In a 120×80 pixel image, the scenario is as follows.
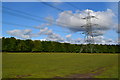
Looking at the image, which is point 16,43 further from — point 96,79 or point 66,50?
point 96,79

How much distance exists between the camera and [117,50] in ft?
425

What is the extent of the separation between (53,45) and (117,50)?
55.9 meters

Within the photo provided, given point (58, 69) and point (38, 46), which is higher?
point (38, 46)

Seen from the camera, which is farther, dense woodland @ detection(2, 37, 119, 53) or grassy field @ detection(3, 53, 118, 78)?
dense woodland @ detection(2, 37, 119, 53)

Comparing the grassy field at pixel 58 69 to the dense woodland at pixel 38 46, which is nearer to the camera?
the grassy field at pixel 58 69

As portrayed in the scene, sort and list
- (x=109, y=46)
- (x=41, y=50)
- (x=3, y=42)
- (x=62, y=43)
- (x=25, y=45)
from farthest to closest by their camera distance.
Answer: (x=109, y=46)
(x=62, y=43)
(x=41, y=50)
(x=25, y=45)
(x=3, y=42)

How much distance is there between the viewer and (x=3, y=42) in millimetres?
85438

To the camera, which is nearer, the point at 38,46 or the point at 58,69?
the point at 58,69

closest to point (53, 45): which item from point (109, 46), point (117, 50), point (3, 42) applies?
point (3, 42)

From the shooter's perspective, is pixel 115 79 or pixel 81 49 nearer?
pixel 115 79

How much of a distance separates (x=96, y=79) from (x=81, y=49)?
9607 centimetres

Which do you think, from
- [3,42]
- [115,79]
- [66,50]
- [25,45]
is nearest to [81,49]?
[66,50]

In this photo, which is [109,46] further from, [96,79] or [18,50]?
[96,79]

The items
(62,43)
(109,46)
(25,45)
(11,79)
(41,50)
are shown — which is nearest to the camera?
(11,79)
